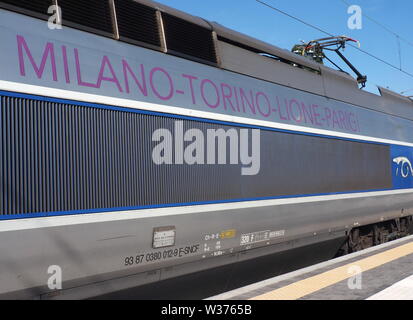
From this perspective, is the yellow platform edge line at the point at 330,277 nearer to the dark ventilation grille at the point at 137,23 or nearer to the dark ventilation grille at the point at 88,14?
the dark ventilation grille at the point at 137,23

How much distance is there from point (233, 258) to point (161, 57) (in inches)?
105

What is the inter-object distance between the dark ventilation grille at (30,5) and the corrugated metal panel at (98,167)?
820 millimetres

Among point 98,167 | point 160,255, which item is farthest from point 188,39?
point 160,255

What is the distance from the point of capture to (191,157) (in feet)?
16.0

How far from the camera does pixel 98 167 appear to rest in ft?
13.0

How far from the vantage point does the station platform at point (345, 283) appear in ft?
15.1

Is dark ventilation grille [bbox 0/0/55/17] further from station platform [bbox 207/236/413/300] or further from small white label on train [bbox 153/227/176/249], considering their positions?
station platform [bbox 207/236/413/300]

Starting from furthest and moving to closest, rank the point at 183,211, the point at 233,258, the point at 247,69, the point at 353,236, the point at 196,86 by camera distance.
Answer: the point at 353,236 < the point at 247,69 < the point at 233,258 < the point at 196,86 < the point at 183,211

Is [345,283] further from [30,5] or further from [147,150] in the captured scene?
[30,5]

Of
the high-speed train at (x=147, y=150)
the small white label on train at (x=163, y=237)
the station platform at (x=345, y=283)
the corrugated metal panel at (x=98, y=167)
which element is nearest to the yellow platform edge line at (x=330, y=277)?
the station platform at (x=345, y=283)

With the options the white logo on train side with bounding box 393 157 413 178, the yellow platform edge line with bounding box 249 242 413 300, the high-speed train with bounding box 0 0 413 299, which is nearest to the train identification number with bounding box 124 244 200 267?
the high-speed train with bounding box 0 0 413 299

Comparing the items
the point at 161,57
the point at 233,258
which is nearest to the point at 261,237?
the point at 233,258

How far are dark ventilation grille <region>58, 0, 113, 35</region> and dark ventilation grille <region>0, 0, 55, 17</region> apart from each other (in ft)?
0.57
